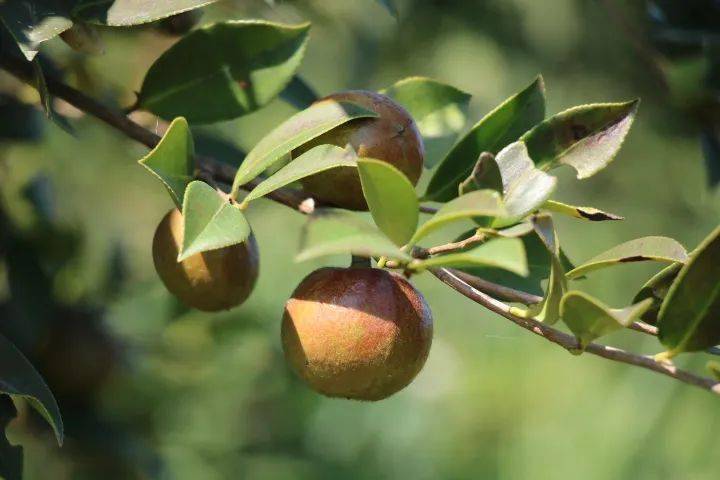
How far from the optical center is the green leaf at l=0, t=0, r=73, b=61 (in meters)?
0.77

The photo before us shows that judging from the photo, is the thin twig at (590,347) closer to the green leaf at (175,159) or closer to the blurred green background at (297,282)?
the green leaf at (175,159)

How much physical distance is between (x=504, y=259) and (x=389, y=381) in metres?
0.20

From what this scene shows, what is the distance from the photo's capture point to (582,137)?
79 centimetres

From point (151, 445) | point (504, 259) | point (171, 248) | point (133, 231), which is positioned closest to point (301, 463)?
point (151, 445)

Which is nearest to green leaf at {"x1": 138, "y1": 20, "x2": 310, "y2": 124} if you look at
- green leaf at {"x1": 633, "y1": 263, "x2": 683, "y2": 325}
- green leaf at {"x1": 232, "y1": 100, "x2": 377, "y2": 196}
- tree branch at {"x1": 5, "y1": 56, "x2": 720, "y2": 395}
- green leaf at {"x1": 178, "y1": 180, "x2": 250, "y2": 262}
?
tree branch at {"x1": 5, "y1": 56, "x2": 720, "y2": 395}

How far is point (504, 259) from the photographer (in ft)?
1.84

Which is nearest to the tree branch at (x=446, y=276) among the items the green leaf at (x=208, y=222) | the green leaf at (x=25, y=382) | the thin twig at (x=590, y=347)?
the thin twig at (x=590, y=347)

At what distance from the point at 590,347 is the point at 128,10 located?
461 mm

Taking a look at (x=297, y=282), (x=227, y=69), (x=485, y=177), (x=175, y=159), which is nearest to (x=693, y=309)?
(x=485, y=177)

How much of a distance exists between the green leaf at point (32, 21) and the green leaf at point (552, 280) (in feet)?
1.27

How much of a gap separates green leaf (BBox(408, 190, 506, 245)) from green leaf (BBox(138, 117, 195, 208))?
7.7 inches

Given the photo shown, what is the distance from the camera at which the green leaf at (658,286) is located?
2.42 feet

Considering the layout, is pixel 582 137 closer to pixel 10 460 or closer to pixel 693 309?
pixel 693 309

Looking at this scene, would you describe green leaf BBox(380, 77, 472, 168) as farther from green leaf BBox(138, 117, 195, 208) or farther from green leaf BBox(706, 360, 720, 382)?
green leaf BBox(706, 360, 720, 382)
